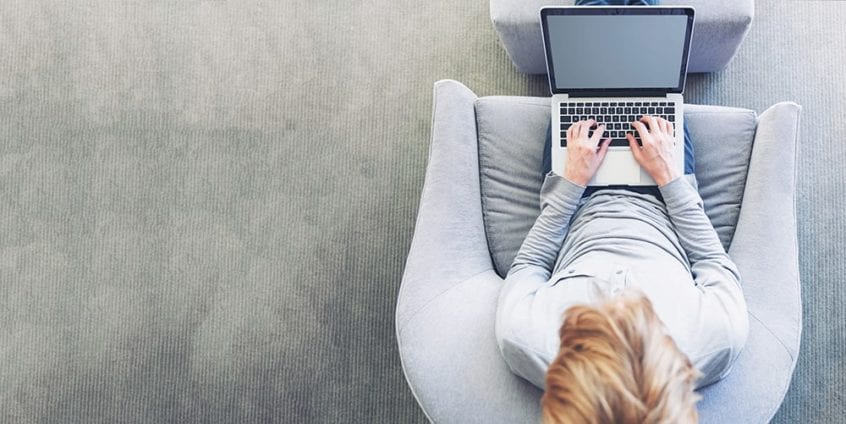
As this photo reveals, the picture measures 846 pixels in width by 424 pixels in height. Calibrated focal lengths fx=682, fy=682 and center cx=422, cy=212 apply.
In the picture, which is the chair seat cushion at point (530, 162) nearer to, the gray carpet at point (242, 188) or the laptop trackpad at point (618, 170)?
the laptop trackpad at point (618, 170)

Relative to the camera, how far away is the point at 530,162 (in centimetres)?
148

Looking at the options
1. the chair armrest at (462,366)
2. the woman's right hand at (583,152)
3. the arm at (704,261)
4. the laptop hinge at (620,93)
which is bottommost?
the chair armrest at (462,366)

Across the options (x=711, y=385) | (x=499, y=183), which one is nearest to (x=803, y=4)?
(x=499, y=183)

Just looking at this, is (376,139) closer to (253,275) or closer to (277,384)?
(253,275)

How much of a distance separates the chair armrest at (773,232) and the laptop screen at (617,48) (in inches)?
8.4

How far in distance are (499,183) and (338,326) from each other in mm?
593

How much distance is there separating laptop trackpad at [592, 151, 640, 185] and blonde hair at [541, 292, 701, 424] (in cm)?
46

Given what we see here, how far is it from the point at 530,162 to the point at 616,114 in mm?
204

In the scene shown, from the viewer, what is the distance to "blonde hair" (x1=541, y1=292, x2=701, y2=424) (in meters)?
0.87

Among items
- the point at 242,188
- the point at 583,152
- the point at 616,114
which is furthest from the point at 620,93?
the point at 242,188

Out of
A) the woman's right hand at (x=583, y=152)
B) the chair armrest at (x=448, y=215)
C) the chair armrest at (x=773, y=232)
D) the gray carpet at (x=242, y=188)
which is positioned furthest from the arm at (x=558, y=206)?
the gray carpet at (x=242, y=188)

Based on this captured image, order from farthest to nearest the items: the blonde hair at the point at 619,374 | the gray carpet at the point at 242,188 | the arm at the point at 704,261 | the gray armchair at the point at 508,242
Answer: the gray carpet at the point at 242,188, the gray armchair at the point at 508,242, the arm at the point at 704,261, the blonde hair at the point at 619,374

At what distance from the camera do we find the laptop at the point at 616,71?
4.32 feet

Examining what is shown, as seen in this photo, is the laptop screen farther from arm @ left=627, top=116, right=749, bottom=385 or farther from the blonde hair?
the blonde hair
